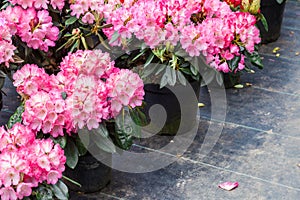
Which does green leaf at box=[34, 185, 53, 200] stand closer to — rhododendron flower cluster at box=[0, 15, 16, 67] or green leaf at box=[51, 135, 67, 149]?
green leaf at box=[51, 135, 67, 149]

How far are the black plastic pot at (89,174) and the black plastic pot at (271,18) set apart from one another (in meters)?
1.76

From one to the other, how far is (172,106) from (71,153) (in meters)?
0.71

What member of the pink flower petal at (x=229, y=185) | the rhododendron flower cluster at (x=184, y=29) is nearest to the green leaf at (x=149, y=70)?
the rhododendron flower cluster at (x=184, y=29)

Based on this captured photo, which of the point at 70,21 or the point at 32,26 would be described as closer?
the point at 32,26

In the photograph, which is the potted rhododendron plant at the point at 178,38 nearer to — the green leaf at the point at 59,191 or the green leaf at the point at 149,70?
the green leaf at the point at 149,70

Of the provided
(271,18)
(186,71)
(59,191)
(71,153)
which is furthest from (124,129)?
(271,18)

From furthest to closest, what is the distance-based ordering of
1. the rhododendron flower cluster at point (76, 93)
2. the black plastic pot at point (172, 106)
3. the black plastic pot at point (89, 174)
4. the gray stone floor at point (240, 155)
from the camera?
the black plastic pot at point (172, 106) → the gray stone floor at point (240, 155) → the black plastic pot at point (89, 174) → the rhododendron flower cluster at point (76, 93)

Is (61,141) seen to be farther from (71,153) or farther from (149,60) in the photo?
(149,60)

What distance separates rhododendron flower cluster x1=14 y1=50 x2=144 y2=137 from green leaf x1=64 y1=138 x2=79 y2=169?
7 cm

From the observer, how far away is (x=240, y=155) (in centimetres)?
238

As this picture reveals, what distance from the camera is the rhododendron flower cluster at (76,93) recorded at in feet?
5.78

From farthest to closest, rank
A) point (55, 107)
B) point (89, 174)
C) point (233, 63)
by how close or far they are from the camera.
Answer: point (233, 63) < point (89, 174) < point (55, 107)

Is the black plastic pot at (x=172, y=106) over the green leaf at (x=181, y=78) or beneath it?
beneath

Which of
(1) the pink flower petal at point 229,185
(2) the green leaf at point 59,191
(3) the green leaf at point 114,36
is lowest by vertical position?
(1) the pink flower petal at point 229,185
